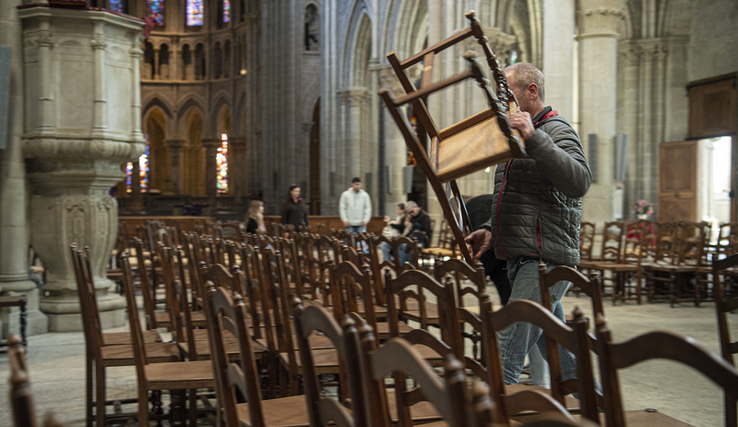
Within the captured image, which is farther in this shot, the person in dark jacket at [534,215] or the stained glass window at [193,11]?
the stained glass window at [193,11]

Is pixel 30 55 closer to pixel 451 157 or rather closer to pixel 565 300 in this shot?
pixel 451 157

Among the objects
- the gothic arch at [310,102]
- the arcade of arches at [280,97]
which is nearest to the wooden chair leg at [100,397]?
the arcade of arches at [280,97]

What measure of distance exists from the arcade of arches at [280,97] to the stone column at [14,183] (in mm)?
17

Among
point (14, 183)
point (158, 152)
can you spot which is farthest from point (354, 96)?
point (158, 152)

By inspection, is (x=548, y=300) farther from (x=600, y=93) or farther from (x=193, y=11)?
(x=193, y=11)

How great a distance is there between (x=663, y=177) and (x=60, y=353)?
1492 centimetres

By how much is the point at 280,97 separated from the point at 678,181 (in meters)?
15.8

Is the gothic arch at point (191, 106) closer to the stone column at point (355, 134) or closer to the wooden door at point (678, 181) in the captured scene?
the stone column at point (355, 134)

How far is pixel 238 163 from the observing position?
35000mm

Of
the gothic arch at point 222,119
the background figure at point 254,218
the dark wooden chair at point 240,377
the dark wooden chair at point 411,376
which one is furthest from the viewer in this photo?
the gothic arch at point 222,119

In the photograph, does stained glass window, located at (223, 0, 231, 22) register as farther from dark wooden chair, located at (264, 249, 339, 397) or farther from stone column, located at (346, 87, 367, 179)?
dark wooden chair, located at (264, 249, 339, 397)

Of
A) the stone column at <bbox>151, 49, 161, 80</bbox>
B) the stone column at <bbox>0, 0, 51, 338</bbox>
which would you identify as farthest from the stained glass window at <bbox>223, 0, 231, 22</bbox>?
the stone column at <bbox>0, 0, 51, 338</bbox>

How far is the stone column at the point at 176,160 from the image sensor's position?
36.2 meters

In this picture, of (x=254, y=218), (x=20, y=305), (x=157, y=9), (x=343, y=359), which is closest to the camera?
(x=343, y=359)
